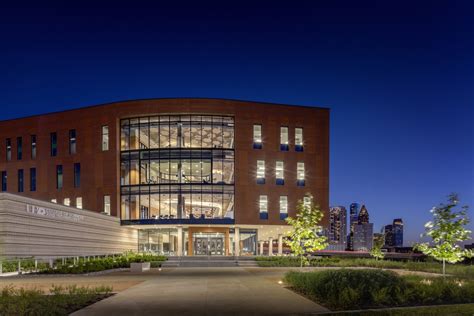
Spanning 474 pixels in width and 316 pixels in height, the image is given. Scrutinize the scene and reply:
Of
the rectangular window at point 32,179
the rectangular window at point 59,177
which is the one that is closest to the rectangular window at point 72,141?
the rectangular window at point 59,177

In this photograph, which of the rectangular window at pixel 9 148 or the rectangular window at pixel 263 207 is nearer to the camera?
the rectangular window at pixel 263 207

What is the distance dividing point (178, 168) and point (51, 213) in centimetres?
1808

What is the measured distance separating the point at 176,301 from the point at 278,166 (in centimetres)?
3729

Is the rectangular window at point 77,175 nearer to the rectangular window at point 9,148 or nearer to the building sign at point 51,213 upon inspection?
the rectangular window at point 9,148

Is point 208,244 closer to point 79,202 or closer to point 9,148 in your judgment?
point 79,202

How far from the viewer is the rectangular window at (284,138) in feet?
169

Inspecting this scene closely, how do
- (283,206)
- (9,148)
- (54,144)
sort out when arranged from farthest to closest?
(9,148)
(54,144)
(283,206)

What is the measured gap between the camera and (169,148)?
50.3 meters

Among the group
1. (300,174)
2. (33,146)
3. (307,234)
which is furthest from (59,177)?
(307,234)

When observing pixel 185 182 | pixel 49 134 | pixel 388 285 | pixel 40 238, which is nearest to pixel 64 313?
pixel 388 285

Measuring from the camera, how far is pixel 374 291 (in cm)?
1393

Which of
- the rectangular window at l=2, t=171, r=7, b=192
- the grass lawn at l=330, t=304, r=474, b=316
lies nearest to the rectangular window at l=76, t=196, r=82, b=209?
the rectangular window at l=2, t=171, r=7, b=192

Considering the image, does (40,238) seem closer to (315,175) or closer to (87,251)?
(87,251)

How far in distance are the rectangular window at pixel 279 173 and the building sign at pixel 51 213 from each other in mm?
23173
